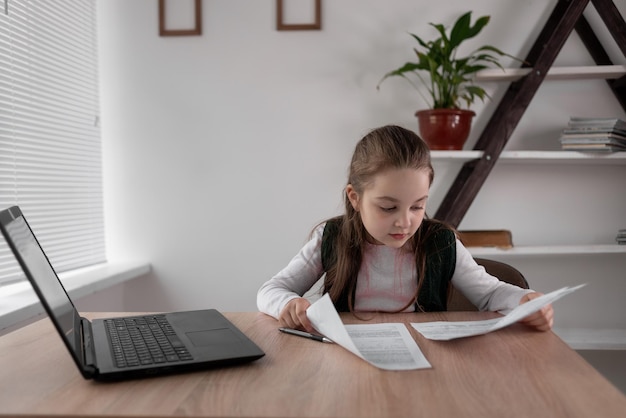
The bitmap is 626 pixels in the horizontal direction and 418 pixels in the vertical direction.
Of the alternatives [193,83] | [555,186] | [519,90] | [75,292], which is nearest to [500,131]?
[519,90]

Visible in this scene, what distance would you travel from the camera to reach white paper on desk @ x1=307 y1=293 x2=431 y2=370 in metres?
0.94

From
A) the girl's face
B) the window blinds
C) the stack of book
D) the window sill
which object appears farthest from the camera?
the stack of book

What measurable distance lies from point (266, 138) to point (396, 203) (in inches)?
55.8

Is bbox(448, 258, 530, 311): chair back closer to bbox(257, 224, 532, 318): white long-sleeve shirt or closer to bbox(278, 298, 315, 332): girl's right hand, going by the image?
bbox(257, 224, 532, 318): white long-sleeve shirt

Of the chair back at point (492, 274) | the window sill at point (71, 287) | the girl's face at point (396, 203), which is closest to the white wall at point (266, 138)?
the window sill at point (71, 287)

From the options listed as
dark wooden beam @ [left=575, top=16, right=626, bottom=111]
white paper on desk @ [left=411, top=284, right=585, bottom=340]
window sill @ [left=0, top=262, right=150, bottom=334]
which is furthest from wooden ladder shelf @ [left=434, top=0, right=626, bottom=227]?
window sill @ [left=0, top=262, right=150, bottom=334]

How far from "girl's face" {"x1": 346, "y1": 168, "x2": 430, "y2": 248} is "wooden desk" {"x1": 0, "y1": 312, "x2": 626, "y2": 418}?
0.42m

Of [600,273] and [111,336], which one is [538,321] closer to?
[111,336]

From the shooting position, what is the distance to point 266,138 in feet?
Result: 8.98

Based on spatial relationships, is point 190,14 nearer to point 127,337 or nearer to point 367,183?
point 367,183

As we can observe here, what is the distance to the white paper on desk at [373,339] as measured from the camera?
94cm

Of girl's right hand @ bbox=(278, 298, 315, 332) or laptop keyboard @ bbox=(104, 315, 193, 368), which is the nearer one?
laptop keyboard @ bbox=(104, 315, 193, 368)

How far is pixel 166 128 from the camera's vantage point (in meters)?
2.78

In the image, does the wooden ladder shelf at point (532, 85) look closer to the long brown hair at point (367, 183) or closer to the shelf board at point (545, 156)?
the shelf board at point (545, 156)
